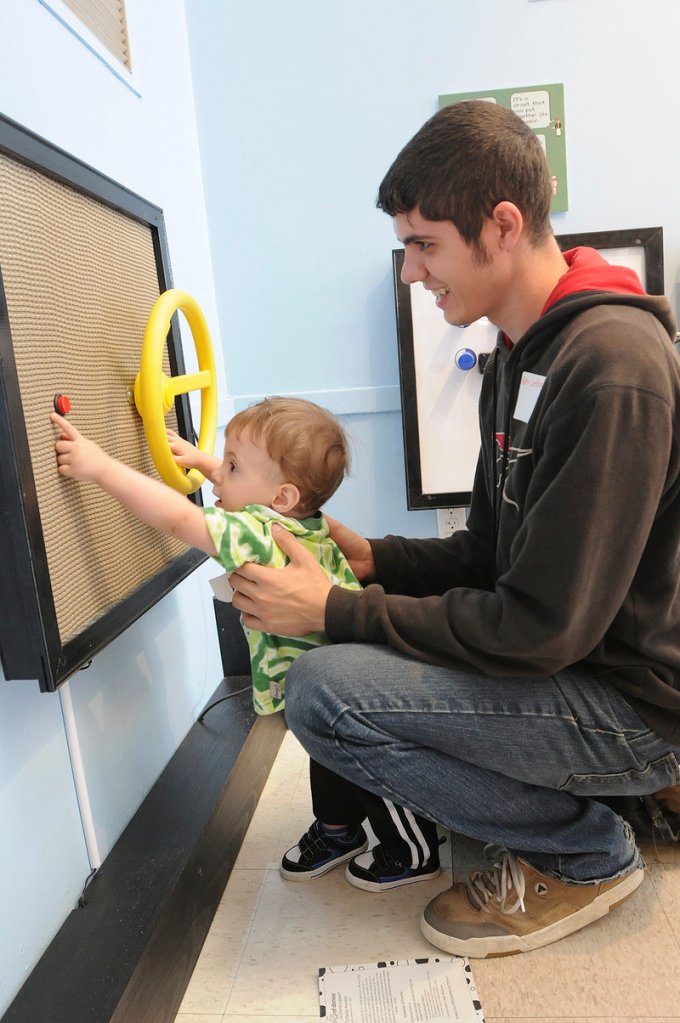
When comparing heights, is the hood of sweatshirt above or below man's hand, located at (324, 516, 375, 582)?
above

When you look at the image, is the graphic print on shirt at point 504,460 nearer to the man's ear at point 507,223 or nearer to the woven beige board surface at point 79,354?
the man's ear at point 507,223

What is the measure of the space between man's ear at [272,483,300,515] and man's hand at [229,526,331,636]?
0.24 ft

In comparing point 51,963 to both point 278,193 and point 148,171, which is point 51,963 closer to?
point 148,171

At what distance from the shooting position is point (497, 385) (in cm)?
141

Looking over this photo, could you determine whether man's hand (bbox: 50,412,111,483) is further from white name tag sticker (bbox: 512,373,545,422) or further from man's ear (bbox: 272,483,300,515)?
white name tag sticker (bbox: 512,373,545,422)

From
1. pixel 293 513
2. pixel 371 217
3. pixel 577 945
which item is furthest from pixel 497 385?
pixel 371 217

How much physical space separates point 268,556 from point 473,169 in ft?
2.00

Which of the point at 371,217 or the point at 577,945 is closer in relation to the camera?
the point at 577,945

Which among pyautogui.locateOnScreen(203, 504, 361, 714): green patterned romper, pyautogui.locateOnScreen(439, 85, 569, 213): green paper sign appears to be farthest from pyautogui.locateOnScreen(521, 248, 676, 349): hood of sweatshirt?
pyautogui.locateOnScreen(439, 85, 569, 213): green paper sign

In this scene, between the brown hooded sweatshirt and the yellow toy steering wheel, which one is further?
the yellow toy steering wheel

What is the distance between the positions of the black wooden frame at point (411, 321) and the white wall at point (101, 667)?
54cm

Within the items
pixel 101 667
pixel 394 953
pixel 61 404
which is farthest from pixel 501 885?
pixel 61 404

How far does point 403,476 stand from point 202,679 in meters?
0.88

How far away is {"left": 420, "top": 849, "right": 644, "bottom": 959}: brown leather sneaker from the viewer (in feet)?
3.93
